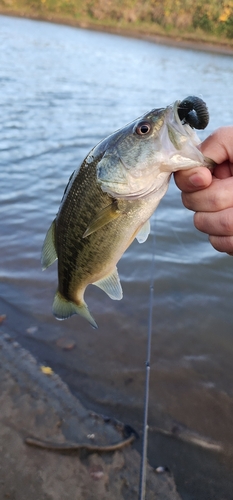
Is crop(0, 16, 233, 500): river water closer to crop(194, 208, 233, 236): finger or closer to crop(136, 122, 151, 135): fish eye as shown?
crop(194, 208, 233, 236): finger

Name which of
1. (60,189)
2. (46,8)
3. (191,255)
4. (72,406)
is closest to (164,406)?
(72,406)

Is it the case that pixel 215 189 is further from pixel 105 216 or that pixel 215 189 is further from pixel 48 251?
pixel 48 251

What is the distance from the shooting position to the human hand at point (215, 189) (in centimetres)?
183

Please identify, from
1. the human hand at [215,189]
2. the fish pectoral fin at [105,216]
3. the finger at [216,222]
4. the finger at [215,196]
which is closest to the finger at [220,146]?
the human hand at [215,189]

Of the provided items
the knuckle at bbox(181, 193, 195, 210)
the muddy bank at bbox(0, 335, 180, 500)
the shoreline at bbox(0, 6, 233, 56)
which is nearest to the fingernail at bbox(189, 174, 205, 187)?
the knuckle at bbox(181, 193, 195, 210)

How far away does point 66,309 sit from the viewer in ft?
7.93

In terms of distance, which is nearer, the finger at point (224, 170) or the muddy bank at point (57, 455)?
the finger at point (224, 170)

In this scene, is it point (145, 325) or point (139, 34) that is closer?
point (145, 325)

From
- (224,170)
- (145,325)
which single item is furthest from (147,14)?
(224,170)

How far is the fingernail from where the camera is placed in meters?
1.80

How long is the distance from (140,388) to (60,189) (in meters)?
4.31

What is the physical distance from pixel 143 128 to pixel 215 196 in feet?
1.51

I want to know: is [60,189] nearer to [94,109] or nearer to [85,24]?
[94,109]

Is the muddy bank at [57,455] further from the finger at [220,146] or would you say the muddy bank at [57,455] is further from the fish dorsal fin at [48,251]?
the finger at [220,146]
